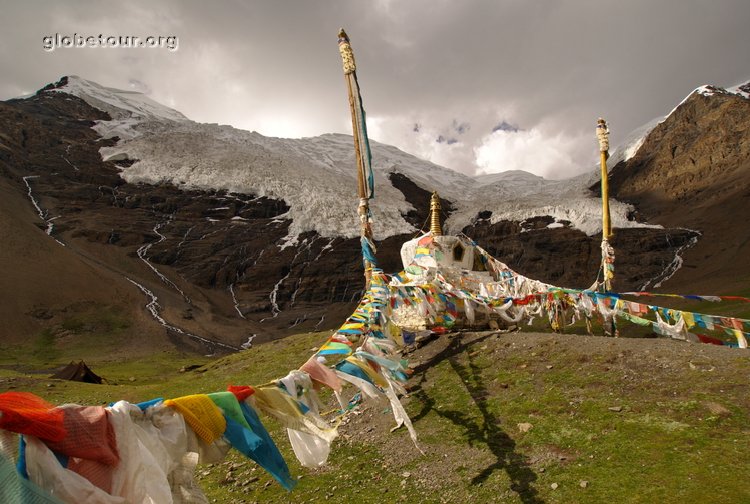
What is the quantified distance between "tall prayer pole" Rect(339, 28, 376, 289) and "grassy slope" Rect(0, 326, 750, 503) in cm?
370

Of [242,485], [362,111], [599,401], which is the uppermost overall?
[362,111]

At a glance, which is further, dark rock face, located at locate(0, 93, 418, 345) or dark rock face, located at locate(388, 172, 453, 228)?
dark rock face, located at locate(388, 172, 453, 228)

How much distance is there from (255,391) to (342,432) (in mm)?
6121

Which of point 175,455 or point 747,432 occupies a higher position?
point 175,455

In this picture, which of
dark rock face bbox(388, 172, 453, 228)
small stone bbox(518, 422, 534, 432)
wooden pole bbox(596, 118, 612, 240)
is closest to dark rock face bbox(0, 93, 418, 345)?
dark rock face bbox(388, 172, 453, 228)

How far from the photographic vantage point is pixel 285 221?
254 ft

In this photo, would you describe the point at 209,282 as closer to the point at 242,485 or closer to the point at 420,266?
the point at 420,266

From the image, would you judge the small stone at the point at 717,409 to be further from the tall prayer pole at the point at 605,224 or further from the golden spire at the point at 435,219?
the golden spire at the point at 435,219

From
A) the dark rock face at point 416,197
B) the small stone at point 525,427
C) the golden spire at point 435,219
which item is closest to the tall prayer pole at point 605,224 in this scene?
the golden spire at point 435,219

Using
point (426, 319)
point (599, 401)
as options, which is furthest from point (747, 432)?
point (426, 319)

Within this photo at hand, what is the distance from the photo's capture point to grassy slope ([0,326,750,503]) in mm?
5449

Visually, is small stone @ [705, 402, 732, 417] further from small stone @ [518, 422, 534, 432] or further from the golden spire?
the golden spire

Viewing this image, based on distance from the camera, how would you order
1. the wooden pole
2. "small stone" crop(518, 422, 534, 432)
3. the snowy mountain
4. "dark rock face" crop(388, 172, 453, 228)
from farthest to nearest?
"dark rock face" crop(388, 172, 453, 228), the snowy mountain, the wooden pole, "small stone" crop(518, 422, 534, 432)

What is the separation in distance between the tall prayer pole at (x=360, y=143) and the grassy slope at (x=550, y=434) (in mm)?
3703
